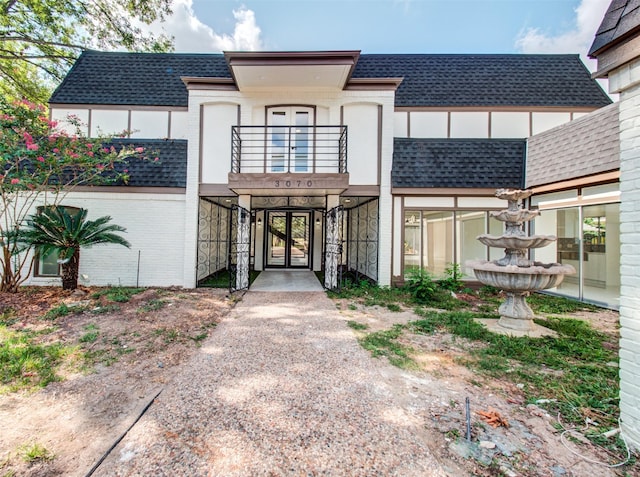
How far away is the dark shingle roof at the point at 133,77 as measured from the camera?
9023 mm

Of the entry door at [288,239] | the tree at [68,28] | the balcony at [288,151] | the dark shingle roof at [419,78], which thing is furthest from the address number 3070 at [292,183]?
the tree at [68,28]

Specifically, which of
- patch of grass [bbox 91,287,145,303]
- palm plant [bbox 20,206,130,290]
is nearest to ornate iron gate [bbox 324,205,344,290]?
patch of grass [bbox 91,287,145,303]

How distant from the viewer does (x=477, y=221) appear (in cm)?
871

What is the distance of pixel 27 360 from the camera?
3.51m

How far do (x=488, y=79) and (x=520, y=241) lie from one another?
7.70 metres

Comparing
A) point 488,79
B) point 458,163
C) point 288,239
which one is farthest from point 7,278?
point 488,79

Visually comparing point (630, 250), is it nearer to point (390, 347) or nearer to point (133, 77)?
point (390, 347)

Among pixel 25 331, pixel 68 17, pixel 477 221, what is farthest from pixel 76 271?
pixel 477 221

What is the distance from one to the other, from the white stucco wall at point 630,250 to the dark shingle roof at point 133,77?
10.2 m

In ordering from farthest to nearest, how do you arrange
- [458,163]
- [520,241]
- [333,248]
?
1. [458,163]
2. [333,248]
3. [520,241]

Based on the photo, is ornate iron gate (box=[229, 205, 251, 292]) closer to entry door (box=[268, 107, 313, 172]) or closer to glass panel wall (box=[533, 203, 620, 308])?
entry door (box=[268, 107, 313, 172])

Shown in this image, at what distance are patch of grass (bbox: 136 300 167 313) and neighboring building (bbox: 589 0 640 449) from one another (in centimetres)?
690

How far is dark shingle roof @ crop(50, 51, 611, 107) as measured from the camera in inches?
359

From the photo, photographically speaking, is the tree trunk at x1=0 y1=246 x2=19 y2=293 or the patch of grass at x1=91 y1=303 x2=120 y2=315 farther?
the tree trunk at x1=0 y1=246 x2=19 y2=293
